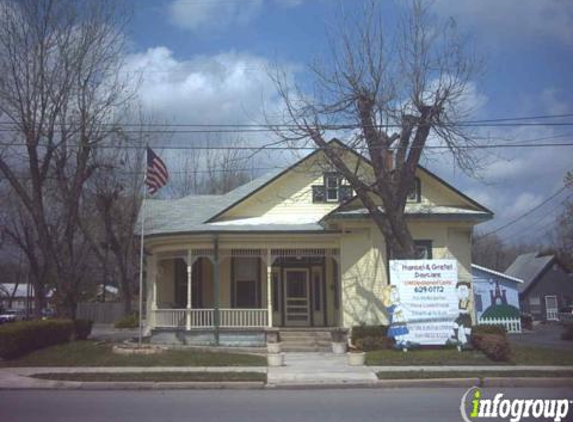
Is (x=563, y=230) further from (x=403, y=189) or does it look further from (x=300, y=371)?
(x=300, y=371)

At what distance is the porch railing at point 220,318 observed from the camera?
2375 cm

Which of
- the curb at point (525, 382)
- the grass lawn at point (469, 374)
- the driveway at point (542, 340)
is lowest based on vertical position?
the driveway at point (542, 340)

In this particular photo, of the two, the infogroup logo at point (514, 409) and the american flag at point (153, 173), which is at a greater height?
the american flag at point (153, 173)

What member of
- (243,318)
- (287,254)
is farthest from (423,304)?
(243,318)

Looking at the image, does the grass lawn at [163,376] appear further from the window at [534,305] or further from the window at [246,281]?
the window at [534,305]

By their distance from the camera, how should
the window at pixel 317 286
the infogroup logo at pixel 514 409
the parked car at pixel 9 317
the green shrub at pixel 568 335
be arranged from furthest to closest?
1. the parked car at pixel 9 317
2. the green shrub at pixel 568 335
3. the window at pixel 317 286
4. the infogroup logo at pixel 514 409

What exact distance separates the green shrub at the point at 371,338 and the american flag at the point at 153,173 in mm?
8533

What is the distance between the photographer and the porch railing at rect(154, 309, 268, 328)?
2375 centimetres

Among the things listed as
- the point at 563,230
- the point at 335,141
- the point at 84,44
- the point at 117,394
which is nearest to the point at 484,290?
the point at 563,230

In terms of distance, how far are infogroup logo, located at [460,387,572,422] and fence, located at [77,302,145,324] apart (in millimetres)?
42173

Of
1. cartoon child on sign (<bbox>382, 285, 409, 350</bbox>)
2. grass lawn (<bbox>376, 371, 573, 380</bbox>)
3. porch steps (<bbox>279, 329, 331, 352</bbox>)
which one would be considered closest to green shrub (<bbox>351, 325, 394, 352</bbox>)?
cartoon child on sign (<bbox>382, 285, 409, 350</bbox>)

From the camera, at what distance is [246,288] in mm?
26406

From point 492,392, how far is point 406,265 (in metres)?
6.79

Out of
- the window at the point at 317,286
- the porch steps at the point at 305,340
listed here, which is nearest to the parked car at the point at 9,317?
the window at the point at 317,286
